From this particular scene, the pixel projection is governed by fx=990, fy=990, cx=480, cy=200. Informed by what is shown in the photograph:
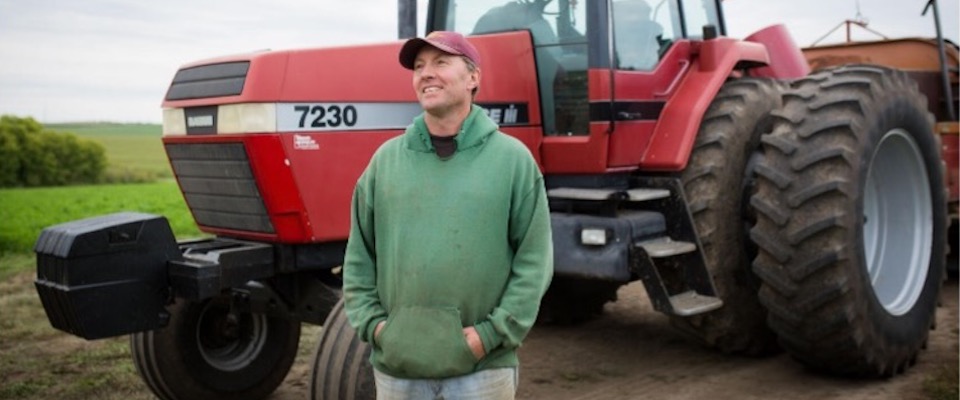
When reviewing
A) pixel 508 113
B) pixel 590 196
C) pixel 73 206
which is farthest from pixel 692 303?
pixel 73 206

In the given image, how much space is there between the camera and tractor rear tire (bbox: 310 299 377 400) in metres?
3.67

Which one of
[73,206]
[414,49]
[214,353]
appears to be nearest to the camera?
[414,49]

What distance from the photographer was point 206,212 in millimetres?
4527

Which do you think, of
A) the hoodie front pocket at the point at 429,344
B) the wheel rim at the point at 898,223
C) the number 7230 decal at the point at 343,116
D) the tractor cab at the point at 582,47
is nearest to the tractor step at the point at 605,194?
the tractor cab at the point at 582,47

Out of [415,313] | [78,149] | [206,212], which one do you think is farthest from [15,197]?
[415,313]

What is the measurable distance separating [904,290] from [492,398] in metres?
3.97

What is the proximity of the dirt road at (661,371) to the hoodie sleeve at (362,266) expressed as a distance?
101 inches

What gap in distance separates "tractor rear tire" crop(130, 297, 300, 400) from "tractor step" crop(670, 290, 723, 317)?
77.8 inches

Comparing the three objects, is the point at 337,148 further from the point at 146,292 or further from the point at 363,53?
the point at 146,292

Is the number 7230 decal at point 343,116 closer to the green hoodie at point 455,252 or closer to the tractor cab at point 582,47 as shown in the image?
the tractor cab at point 582,47

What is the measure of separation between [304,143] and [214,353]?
155 centimetres

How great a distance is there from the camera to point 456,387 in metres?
2.33

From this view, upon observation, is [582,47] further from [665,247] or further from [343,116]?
[343,116]

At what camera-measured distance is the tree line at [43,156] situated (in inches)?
618
